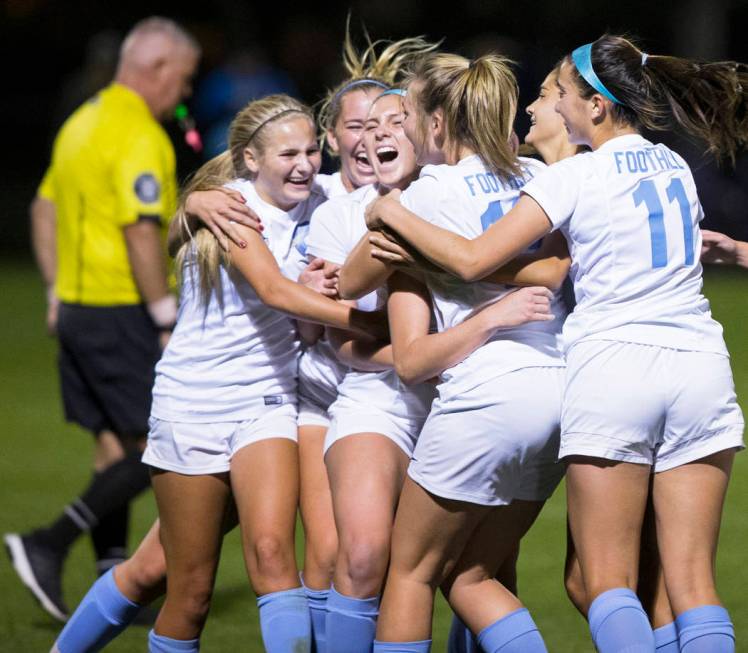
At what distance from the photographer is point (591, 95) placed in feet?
11.7

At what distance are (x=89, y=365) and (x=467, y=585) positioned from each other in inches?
104

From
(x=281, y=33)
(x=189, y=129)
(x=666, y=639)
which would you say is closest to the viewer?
(x=666, y=639)

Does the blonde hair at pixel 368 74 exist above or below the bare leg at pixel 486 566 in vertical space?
above

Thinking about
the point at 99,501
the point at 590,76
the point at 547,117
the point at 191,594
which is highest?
the point at 590,76

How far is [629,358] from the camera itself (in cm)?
344

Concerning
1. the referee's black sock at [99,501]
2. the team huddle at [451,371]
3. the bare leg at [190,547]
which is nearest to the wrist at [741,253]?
the team huddle at [451,371]

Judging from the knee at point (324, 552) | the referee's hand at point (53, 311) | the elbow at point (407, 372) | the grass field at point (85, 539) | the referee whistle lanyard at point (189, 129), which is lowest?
the grass field at point (85, 539)

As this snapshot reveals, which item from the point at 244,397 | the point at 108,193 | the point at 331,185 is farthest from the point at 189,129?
the point at 244,397

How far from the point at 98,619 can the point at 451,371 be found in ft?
4.85

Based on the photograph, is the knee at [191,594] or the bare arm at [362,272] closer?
the bare arm at [362,272]

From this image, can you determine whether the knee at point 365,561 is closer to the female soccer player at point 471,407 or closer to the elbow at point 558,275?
the female soccer player at point 471,407

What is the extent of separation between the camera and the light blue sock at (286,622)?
3.93m

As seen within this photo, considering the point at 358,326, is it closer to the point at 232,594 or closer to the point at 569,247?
the point at 569,247

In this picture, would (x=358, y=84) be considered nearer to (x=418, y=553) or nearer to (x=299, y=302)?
(x=299, y=302)
